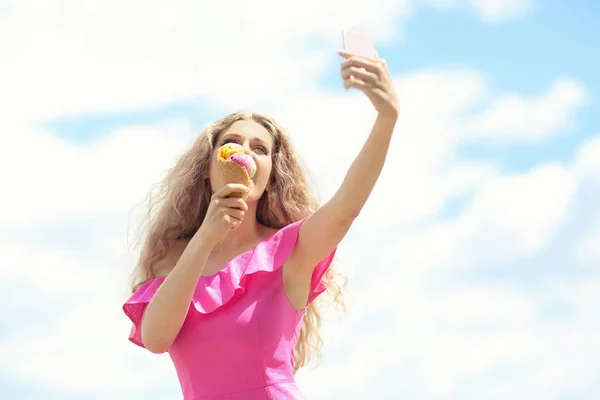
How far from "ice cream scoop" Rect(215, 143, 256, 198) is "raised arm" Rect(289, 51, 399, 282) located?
36 centimetres

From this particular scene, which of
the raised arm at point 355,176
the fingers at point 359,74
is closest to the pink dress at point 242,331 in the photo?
the raised arm at point 355,176

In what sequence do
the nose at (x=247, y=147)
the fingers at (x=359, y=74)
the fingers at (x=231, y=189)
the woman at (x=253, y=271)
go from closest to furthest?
the fingers at (x=359, y=74) < the woman at (x=253, y=271) < the fingers at (x=231, y=189) < the nose at (x=247, y=147)

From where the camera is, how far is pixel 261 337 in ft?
14.5

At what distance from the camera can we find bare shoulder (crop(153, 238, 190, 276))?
504cm

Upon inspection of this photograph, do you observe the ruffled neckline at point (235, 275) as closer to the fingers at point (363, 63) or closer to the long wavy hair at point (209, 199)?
the long wavy hair at point (209, 199)

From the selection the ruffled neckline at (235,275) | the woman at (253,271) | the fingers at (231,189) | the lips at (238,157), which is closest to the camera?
the woman at (253,271)

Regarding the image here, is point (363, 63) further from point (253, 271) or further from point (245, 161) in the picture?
point (253, 271)

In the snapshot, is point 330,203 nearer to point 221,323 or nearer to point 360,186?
point 360,186

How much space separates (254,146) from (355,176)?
2.99ft

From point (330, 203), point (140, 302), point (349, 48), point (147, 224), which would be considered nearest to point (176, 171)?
point (147, 224)

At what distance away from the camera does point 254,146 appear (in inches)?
195

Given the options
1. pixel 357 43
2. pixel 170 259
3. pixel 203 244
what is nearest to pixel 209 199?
pixel 170 259

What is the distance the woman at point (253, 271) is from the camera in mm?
4227

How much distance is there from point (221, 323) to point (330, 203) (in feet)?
2.43
